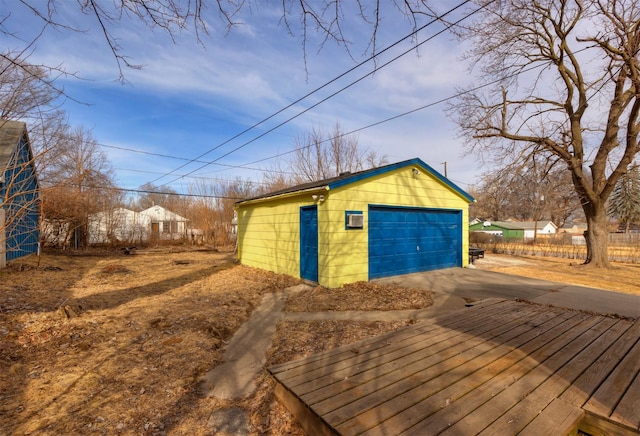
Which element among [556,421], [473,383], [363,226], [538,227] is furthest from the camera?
[538,227]

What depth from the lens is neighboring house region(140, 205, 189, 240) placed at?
2354 centimetres

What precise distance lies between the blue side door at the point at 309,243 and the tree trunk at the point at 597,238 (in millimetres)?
11267

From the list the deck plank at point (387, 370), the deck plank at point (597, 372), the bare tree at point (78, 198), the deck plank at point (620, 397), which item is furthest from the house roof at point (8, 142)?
the deck plank at point (620, 397)

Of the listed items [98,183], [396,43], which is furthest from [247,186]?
[396,43]

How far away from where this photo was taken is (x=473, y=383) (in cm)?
234

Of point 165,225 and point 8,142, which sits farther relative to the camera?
point 165,225

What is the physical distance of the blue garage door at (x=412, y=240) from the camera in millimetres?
7926

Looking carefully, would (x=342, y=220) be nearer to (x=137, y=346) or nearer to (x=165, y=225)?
(x=137, y=346)

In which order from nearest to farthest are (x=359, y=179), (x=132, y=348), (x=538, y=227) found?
(x=132, y=348), (x=359, y=179), (x=538, y=227)

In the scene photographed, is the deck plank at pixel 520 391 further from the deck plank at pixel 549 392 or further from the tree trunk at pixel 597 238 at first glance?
the tree trunk at pixel 597 238

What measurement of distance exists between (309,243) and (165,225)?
26.1 metres

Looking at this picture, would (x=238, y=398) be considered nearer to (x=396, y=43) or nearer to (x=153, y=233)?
(x=396, y=43)

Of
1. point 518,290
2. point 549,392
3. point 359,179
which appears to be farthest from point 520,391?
point 359,179

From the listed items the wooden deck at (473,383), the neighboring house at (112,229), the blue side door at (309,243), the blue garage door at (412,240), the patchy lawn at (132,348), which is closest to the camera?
the wooden deck at (473,383)
